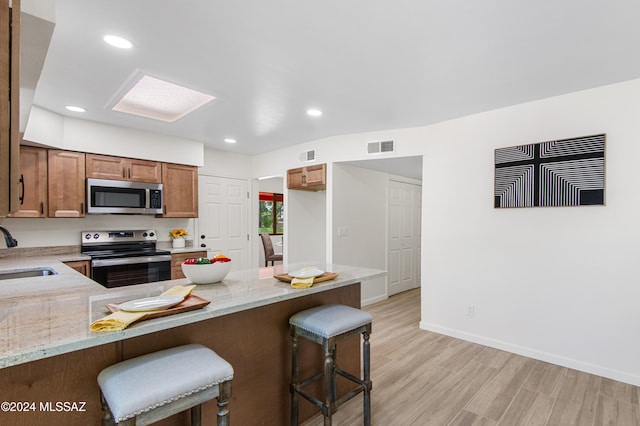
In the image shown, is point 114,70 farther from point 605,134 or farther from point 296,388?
point 605,134

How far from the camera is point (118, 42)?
195 cm

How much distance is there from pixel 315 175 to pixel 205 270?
9.53ft

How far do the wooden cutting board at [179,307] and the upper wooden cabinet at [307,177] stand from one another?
3130 millimetres

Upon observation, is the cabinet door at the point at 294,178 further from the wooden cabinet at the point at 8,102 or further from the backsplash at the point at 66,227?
the wooden cabinet at the point at 8,102

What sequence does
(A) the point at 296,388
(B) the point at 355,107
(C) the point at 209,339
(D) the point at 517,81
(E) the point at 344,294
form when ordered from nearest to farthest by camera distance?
(C) the point at 209,339
(A) the point at 296,388
(E) the point at 344,294
(D) the point at 517,81
(B) the point at 355,107

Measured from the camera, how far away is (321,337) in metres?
1.64

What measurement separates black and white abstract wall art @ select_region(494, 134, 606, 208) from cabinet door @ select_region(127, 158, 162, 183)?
13.3ft

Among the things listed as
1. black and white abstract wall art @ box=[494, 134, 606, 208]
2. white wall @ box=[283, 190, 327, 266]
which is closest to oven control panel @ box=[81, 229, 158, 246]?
white wall @ box=[283, 190, 327, 266]

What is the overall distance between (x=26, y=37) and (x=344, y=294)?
219cm

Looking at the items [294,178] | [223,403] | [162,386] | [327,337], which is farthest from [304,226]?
[162,386]

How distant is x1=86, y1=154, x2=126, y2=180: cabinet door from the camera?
3635 millimetres

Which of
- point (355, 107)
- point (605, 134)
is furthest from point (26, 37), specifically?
point (605, 134)

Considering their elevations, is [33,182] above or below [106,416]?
above

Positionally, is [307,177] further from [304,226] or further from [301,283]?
[301,283]
